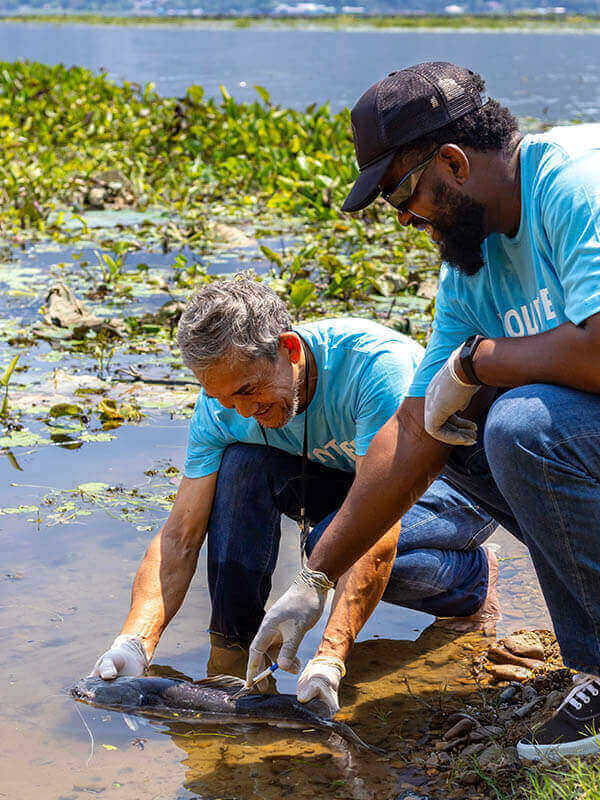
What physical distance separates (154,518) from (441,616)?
1.22m

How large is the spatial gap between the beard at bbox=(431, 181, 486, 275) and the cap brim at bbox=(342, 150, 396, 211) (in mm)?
129

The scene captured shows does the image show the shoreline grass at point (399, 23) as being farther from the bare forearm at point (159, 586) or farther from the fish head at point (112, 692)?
the fish head at point (112, 692)

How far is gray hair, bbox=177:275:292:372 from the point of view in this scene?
110 inches

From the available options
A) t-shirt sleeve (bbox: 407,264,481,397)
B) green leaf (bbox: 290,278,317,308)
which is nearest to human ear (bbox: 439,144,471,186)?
t-shirt sleeve (bbox: 407,264,481,397)

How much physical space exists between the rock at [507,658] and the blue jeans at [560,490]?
0.72 metres

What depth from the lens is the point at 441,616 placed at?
3445 mm

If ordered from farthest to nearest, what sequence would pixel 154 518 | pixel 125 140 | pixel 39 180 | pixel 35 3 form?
1. pixel 35 3
2. pixel 125 140
3. pixel 39 180
4. pixel 154 518

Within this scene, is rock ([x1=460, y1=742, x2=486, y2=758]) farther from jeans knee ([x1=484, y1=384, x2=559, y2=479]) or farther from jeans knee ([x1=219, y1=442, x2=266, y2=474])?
jeans knee ([x1=219, y1=442, x2=266, y2=474])

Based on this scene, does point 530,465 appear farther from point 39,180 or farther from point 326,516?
point 39,180

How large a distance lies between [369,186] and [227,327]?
2.03 ft

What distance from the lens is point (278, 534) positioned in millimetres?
3320

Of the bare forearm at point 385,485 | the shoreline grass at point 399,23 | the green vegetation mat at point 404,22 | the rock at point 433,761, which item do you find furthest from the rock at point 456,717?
the green vegetation mat at point 404,22

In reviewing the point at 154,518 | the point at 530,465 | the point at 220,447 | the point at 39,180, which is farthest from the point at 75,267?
the point at 530,465

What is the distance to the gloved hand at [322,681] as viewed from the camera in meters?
2.65
